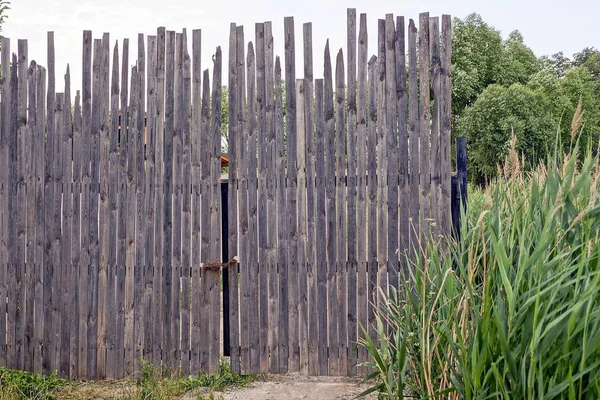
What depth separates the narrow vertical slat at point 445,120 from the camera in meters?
4.92

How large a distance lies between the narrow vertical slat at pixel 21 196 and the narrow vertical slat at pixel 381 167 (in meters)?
2.82

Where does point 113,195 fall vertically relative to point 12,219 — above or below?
above

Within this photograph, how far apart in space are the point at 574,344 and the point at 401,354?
2.22 ft

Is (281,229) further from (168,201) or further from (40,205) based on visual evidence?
(40,205)

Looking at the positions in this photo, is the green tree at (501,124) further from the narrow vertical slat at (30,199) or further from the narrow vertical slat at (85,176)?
the narrow vertical slat at (30,199)

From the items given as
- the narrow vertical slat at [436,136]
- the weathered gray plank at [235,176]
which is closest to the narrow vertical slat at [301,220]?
the weathered gray plank at [235,176]

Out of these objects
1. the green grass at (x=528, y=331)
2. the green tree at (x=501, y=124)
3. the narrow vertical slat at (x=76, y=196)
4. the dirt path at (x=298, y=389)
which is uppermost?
the green tree at (x=501, y=124)

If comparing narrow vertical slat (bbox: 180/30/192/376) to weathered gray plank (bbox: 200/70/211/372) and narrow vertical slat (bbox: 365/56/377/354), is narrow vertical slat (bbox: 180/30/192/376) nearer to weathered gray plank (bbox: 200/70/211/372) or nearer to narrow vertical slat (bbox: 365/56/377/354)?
weathered gray plank (bbox: 200/70/211/372)

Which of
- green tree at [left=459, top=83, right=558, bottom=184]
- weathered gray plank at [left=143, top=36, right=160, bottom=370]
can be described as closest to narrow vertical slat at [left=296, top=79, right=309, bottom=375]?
weathered gray plank at [left=143, top=36, right=160, bottom=370]

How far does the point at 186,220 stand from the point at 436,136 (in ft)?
6.53

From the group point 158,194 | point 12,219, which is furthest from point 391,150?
point 12,219

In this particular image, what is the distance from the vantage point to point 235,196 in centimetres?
501

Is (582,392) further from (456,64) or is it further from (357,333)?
(456,64)

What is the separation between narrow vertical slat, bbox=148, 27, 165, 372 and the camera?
507cm
